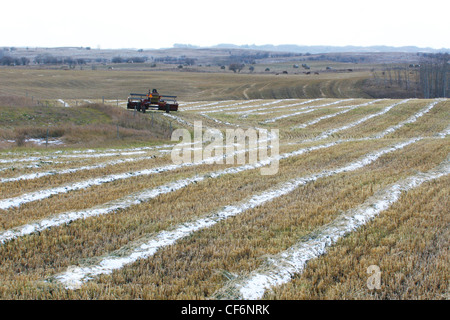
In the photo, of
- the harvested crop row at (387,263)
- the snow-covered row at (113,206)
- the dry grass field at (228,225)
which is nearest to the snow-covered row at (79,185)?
the dry grass field at (228,225)

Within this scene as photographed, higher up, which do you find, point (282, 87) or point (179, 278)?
point (282, 87)

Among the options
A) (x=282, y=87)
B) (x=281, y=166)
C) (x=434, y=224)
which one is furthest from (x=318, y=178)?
(x=282, y=87)

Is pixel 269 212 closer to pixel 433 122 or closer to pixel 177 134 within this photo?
pixel 177 134

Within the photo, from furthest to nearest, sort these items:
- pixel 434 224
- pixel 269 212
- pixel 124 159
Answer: pixel 124 159 → pixel 269 212 → pixel 434 224

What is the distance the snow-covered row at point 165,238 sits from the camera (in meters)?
6.72

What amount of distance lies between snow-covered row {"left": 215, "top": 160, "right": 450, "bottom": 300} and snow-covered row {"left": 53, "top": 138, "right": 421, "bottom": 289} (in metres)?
2.14

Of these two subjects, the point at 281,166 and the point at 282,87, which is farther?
the point at 282,87

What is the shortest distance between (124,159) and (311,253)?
13.2m

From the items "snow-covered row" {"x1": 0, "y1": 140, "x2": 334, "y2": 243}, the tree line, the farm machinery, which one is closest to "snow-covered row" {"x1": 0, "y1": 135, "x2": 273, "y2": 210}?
"snow-covered row" {"x1": 0, "y1": 140, "x2": 334, "y2": 243}

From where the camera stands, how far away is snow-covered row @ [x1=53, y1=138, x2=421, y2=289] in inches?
265

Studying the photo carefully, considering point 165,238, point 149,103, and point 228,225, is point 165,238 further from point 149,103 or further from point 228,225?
point 149,103

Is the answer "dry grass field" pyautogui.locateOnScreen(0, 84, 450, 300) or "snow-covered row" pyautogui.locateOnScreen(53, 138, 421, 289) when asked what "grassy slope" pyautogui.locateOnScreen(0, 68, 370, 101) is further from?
"snow-covered row" pyautogui.locateOnScreen(53, 138, 421, 289)

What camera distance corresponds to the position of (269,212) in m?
10.2
